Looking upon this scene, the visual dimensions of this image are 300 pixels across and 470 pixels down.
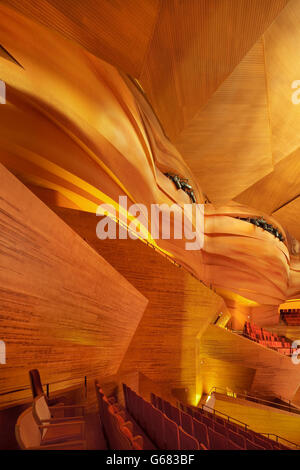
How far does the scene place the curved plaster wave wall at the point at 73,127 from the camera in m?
3.66

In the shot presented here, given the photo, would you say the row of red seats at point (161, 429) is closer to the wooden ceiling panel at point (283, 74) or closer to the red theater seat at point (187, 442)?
the red theater seat at point (187, 442)

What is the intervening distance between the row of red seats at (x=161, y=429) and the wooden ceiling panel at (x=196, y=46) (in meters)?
6.20

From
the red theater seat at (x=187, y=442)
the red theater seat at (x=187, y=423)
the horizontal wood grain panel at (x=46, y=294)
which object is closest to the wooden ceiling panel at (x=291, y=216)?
the red theater seat at (x=187, y=423)

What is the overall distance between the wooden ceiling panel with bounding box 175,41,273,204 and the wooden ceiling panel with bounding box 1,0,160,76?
119 inches

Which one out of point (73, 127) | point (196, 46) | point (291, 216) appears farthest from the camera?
point (291, 216)

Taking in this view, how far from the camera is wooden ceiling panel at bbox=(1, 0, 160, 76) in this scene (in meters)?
4.25

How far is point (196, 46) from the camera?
662 centimetres

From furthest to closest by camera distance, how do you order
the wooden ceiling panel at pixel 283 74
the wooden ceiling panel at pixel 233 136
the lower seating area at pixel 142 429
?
the wooden ceiling panel at pixel 233 136, the wooden ceiling panel at pixel 283 74, the lower seating area at pixel 142 429

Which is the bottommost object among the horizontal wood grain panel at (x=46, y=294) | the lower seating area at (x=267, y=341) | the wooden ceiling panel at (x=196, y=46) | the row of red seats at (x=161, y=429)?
the lower seating area at (x=267, y=341)

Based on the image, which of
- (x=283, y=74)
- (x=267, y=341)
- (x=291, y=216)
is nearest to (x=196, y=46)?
(x=283, y=74)

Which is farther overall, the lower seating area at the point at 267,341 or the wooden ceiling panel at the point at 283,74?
the lower seating area at the point at 267,341

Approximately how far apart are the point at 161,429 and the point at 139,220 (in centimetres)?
434

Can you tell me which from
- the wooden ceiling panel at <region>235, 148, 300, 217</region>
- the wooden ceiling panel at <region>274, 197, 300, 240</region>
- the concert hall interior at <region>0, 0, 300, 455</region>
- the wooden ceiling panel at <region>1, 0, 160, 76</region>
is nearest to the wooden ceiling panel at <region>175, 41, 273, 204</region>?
the concert hall interior at <region>0, 0, 300, 455</region>

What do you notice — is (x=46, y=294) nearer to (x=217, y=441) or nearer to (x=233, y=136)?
(x=217, y=441)
